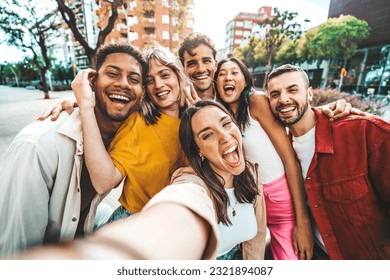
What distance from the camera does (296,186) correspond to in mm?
1441

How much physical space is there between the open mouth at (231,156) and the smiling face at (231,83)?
0.57 metres

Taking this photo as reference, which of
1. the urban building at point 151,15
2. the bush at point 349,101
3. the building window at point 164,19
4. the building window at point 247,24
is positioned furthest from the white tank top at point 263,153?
the building window at point 247,24

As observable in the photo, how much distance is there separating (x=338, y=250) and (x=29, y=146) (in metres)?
2.07

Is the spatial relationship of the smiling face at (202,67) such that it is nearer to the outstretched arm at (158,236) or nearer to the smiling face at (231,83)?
the smiling face at (231,83)

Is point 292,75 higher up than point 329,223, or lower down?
higher up

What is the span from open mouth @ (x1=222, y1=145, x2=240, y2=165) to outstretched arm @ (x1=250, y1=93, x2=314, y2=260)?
0.40 meters

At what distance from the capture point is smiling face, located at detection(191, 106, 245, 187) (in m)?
1.23

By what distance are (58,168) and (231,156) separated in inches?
41.8

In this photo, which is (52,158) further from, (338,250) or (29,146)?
(338,250)

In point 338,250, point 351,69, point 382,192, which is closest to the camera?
point 382,192

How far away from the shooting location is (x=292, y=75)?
145 centimetres

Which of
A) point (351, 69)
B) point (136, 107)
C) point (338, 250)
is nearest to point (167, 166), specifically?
point (136, 107)

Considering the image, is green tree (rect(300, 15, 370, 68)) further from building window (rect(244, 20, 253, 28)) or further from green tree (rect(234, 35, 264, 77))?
building window (rect(244, 20, 253, 28))

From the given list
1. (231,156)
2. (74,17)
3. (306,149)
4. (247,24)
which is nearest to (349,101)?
(306,149)
